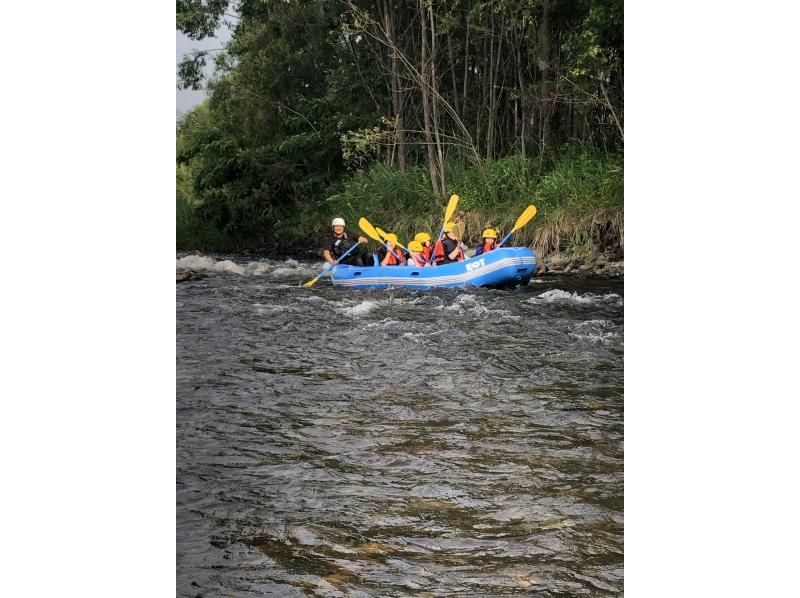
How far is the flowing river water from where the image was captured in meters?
1.94

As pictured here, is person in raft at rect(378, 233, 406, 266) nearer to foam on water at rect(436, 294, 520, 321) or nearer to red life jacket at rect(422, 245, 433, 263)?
red life jacket at rect(422, 245, 433, 263)

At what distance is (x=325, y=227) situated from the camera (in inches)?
107

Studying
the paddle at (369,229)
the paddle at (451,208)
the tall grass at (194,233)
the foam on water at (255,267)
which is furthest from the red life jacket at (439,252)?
the tall grass at (194,233)

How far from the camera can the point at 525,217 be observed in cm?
274

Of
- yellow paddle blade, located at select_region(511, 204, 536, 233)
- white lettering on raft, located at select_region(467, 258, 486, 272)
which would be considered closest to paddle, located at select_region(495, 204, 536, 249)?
yellow paddle blade, located at select_region(511, 204, 536, 233)

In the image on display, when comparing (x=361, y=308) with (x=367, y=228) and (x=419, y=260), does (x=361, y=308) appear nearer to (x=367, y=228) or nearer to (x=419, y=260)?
(x=419, y=260)

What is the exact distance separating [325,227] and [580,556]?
133cm

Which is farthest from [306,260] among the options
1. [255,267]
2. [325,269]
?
[255,267]

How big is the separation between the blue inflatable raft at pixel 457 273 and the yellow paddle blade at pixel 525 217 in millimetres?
82

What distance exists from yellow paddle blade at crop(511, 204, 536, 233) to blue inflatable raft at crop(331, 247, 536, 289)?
82 millimetres

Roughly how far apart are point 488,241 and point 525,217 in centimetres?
22

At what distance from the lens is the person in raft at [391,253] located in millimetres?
3030
